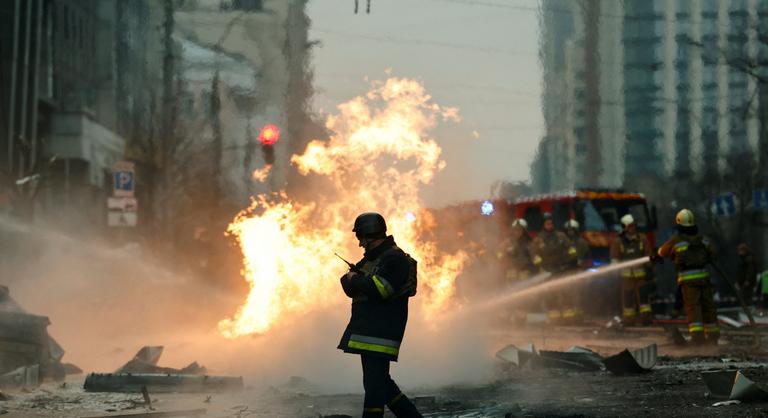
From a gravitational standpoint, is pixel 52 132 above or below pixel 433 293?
above

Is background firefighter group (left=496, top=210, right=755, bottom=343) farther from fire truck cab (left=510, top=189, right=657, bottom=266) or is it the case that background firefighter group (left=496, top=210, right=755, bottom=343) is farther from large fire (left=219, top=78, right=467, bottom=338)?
large fire (left=219, top=78, right=467, bottom=338)

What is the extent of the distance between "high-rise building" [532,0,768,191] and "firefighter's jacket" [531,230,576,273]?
1040cm

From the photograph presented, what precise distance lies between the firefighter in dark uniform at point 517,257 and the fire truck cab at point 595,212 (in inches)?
81.2

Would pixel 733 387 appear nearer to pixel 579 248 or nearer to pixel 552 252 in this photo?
pixel 552 252

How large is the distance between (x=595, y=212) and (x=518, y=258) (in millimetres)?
3322

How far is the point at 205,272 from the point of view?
24297 millimetres

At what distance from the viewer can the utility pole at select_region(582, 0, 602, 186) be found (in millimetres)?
49156

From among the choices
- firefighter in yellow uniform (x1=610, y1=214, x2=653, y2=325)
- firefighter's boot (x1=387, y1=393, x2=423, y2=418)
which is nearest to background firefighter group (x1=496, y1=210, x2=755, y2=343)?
firefighter in yellow uniform (x1=610, y1=214, x2=653, y2=325)

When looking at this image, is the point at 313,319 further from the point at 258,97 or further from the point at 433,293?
the point at 258,97

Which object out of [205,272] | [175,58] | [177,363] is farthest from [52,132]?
[177,363]

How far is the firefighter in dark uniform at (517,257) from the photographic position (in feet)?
73.4

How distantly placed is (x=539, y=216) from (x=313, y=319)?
548 inches

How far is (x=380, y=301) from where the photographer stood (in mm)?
7293

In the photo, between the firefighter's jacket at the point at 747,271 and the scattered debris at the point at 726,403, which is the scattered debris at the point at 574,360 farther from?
the firefighter's jacket at the point at 747,271
